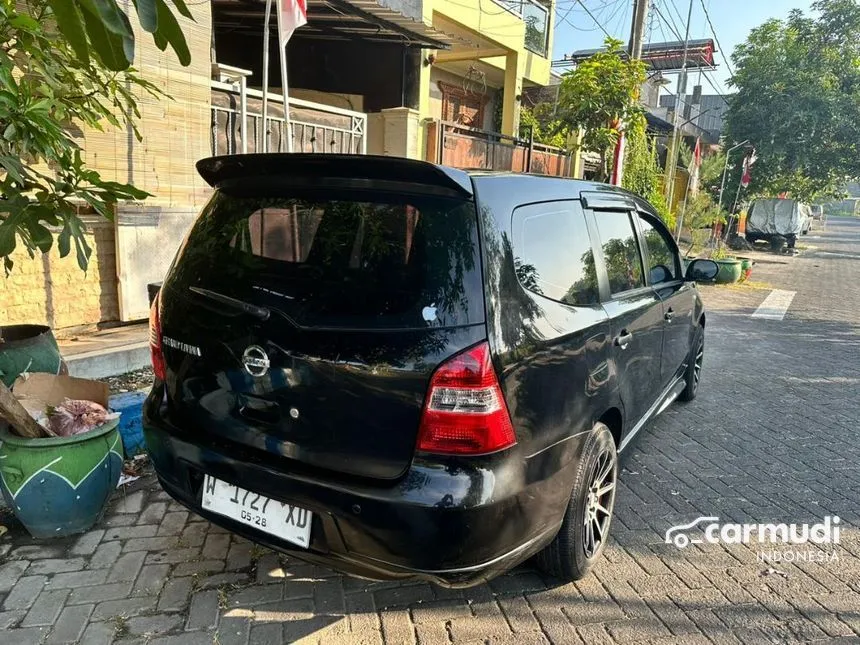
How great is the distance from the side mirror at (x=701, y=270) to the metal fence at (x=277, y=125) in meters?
3.60

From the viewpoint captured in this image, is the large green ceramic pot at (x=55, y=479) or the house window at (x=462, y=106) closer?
the large green ceramic pot at (x=55, y=479)

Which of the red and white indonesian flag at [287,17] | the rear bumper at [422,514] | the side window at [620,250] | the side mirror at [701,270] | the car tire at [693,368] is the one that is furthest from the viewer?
the car tire at [693,368]

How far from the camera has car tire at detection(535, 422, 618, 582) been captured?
2379mm

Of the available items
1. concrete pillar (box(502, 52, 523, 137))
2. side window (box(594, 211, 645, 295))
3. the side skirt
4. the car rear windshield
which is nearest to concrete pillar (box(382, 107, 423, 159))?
concrete pillar (box(502, 52, 523, 137))

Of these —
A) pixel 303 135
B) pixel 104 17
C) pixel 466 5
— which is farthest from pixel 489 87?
pixel 104 17

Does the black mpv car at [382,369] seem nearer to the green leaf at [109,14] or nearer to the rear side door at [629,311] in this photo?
the rear side door at [629,311]

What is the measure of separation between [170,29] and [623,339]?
2205 mm

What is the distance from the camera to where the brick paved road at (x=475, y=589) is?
226 cm

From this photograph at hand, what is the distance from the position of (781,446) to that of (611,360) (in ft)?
7.89

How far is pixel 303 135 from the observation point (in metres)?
7.11

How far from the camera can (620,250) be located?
10.3 ft

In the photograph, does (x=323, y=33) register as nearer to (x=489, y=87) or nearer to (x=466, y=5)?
(x=466, y=5)

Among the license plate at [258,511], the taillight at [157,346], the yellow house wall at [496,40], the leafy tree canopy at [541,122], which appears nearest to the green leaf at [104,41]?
the taillight at [157,346]

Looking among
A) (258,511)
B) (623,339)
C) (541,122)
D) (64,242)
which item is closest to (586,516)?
(623,339)
